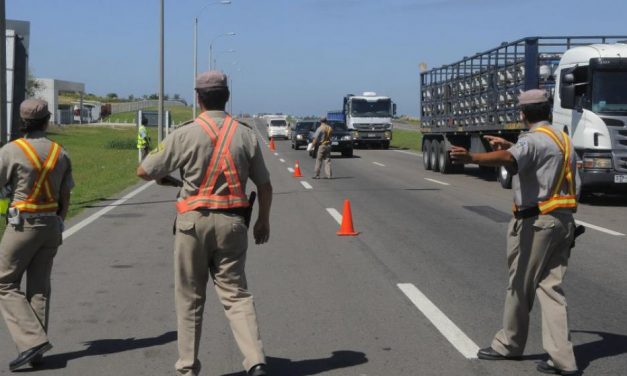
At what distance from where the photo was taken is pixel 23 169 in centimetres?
559

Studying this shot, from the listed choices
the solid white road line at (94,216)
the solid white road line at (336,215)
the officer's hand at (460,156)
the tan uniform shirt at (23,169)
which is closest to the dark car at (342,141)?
the solid white road line at (94,216)

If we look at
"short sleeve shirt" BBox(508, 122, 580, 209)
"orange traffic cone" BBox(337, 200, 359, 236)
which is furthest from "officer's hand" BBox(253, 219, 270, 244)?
"orange traffic cone" BBox(337, 200, 359, 236)

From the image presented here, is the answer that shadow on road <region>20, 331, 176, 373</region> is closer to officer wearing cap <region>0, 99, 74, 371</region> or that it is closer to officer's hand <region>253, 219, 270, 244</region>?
officer wearing cap <region>0, 99, 74, 371</region>

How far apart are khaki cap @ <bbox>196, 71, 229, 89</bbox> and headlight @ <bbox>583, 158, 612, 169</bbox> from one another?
1282 cm

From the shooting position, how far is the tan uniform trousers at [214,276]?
484 centimetres

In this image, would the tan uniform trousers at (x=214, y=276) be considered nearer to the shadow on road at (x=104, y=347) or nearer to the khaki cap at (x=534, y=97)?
the shadow on road at (x=104, y=347)

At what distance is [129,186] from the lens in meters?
22.1

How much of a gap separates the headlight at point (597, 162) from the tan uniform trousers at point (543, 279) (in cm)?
1145

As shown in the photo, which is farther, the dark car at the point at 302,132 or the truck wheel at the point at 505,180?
the dark car at the point at 302,132

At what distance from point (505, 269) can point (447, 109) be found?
60.8 ft

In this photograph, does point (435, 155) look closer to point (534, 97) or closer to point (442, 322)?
point (442, 322)

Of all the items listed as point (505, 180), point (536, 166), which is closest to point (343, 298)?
point (536, 166)

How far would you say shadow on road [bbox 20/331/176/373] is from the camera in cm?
574

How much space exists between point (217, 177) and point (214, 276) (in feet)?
1.99
